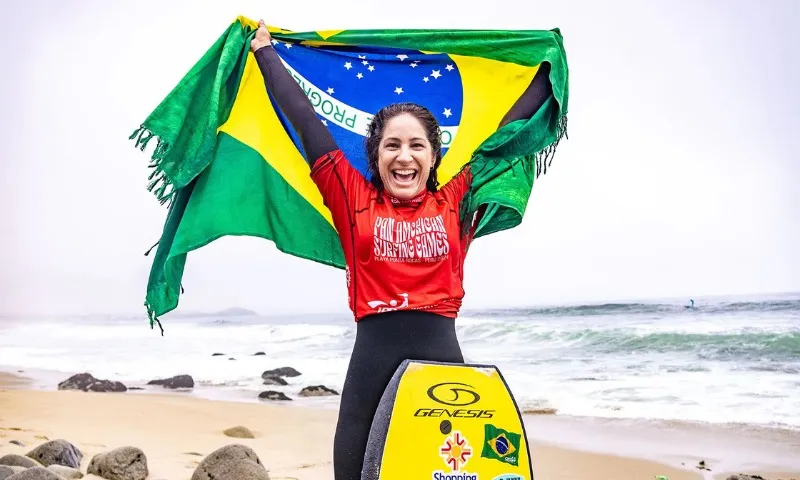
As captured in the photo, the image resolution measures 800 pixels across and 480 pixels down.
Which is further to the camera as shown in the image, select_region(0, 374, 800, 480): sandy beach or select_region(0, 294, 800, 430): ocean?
select_region(0, 294, 800, 430): ocean

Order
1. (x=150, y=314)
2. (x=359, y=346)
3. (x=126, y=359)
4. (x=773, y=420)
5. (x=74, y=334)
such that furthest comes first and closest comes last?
(x=74, y=334), (x=126, y=359), (x=773, y=420), (x=150, y=314), (x=359, y=346)

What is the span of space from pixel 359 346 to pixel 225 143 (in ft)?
3.38

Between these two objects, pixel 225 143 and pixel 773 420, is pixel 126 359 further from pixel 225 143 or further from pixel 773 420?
pixel 225 143

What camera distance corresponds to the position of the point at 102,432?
6.76 metres

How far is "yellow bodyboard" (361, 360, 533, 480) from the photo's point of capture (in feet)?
6.50

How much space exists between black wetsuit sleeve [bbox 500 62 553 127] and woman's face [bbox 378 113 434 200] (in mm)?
412

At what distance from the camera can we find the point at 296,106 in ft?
8.27

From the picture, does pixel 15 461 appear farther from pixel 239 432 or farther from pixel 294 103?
pixel 294 103

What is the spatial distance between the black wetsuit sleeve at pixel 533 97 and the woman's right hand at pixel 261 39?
34.4 inches

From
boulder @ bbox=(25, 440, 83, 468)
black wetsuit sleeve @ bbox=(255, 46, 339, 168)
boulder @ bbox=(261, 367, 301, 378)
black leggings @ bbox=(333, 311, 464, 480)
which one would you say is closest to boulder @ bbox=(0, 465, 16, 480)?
boulder @ bbox=(25, 440, 83, 468)

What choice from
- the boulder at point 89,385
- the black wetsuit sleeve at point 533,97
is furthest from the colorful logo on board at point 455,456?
the boulder at point 89,385

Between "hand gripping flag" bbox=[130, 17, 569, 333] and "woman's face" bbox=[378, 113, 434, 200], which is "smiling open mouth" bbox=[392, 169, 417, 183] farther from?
"hand gripping flag" bbox=[130, 17, 569, 333]

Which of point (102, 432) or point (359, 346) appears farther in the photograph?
point (102, 432)

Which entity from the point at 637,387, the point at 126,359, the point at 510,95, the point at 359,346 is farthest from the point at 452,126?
the point at 126,359
